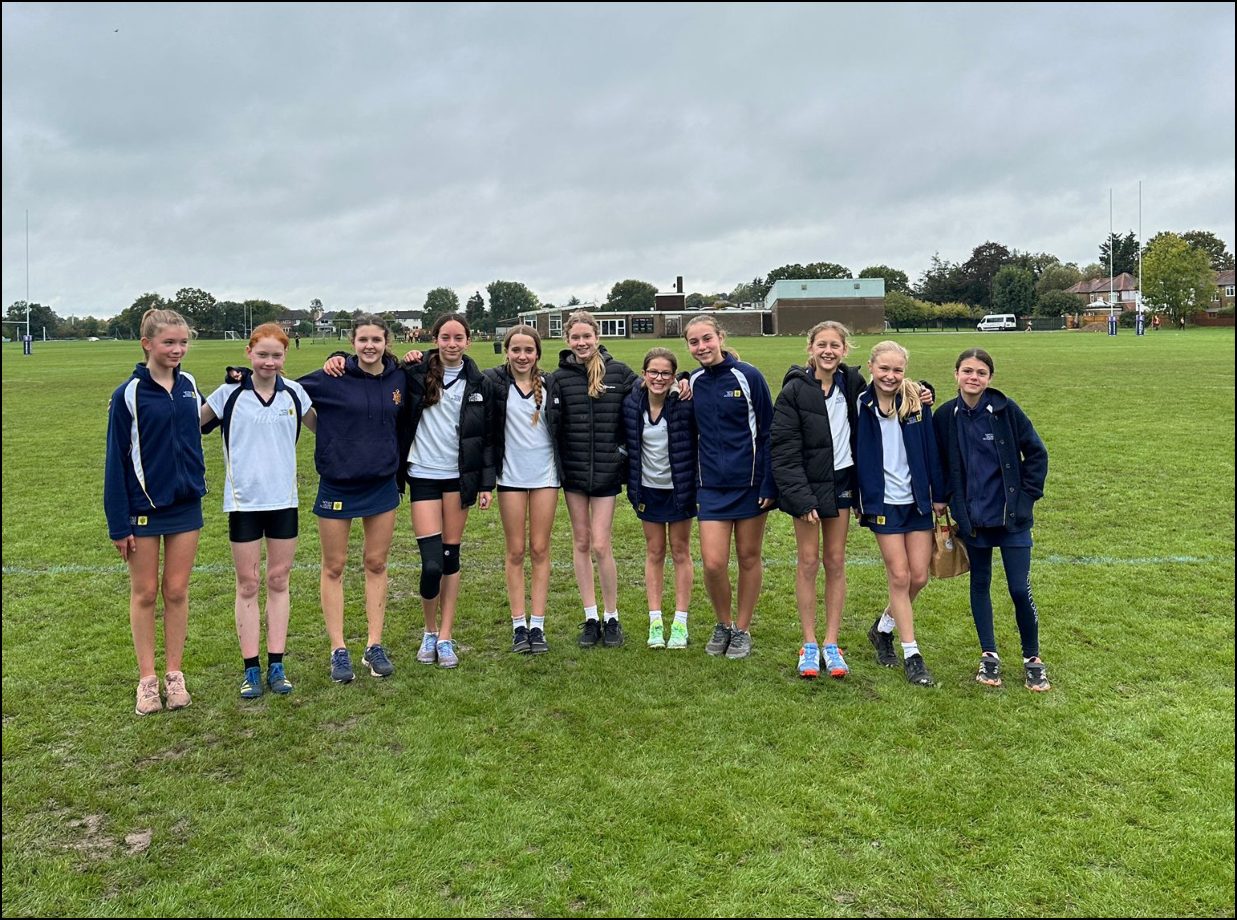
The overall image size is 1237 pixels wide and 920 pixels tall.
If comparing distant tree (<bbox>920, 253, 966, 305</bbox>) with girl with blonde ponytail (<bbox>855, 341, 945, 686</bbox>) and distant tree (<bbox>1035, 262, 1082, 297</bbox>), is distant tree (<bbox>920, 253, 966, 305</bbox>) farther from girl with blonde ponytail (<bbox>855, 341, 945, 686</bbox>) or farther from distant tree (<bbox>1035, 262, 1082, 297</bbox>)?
girl with blonde ponytail (<bbox>855, 341, 945, 686</bbox>)

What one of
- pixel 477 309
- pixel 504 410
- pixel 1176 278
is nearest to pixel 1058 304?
pixel 1176 278

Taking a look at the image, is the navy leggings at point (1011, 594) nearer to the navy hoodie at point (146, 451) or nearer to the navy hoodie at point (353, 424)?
the navy hoodie at point (353, 424)

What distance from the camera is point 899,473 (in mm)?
4719

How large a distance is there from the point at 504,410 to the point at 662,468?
1034 mm

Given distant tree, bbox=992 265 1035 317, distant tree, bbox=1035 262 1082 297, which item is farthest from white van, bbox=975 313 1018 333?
distant tree, bbox=1035 262 1082 297

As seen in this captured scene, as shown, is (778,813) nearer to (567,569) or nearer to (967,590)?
(967,590)

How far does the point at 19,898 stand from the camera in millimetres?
2934

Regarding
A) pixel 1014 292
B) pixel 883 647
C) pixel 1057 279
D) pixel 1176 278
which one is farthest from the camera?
pixel 1057 279

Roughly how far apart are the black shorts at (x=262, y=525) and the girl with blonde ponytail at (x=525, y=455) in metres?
1.21

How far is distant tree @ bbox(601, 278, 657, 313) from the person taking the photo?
106m

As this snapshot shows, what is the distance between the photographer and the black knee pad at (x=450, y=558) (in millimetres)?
5047

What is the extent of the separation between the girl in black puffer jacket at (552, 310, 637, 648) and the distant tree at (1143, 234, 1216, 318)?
245 ft

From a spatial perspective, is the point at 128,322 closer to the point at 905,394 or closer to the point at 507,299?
the point at 507,299

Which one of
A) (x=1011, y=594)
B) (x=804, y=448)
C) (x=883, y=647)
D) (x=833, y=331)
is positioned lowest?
(x=883, y=647)
